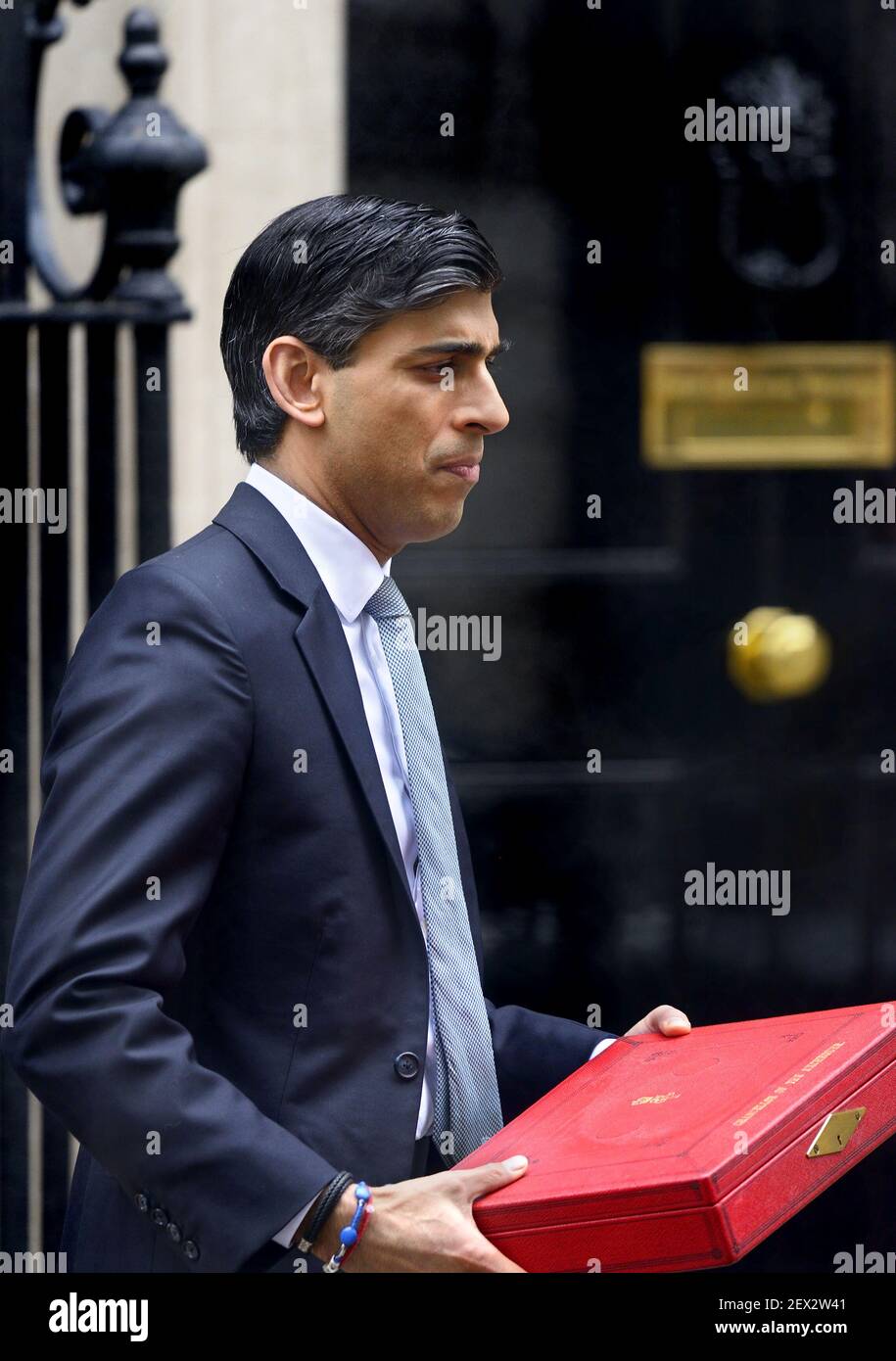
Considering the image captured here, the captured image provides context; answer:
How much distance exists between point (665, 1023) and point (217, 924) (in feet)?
1.98

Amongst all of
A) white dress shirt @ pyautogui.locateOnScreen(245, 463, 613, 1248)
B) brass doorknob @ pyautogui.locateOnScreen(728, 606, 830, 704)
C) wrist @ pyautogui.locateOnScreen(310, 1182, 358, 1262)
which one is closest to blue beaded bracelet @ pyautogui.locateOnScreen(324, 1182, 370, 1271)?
wrist @ pyautogui.locateOnScreen(310, 1182, 358, 1262)

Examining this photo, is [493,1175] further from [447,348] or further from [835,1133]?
[447,348]

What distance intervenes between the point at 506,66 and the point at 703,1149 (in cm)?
247

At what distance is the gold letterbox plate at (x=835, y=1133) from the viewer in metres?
1.77

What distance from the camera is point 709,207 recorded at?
3523 mm

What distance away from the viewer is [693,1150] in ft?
5.51

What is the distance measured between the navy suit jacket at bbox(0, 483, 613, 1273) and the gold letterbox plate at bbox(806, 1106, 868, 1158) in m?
0.44

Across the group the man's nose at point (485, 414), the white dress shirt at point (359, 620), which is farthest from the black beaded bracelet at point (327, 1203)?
the man's nose at point (485, 414)

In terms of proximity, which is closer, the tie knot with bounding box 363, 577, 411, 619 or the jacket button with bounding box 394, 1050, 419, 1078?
the jacket button with bounding box 394, 1050, 419, 1078

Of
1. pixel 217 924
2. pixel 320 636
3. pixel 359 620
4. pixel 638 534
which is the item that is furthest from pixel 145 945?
pixel 638 534

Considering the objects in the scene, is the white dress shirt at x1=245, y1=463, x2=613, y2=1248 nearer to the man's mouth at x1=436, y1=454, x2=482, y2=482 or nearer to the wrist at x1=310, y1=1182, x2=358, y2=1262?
the man's mouth at x1=436, y1=454, x2=482, y2=482

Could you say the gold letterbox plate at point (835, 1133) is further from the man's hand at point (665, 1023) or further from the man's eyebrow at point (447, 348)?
Answer: the man's eyebrow at point (447, 348)

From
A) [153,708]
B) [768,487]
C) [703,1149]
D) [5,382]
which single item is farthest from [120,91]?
[703,1149]

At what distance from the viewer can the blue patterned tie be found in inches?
78.9
